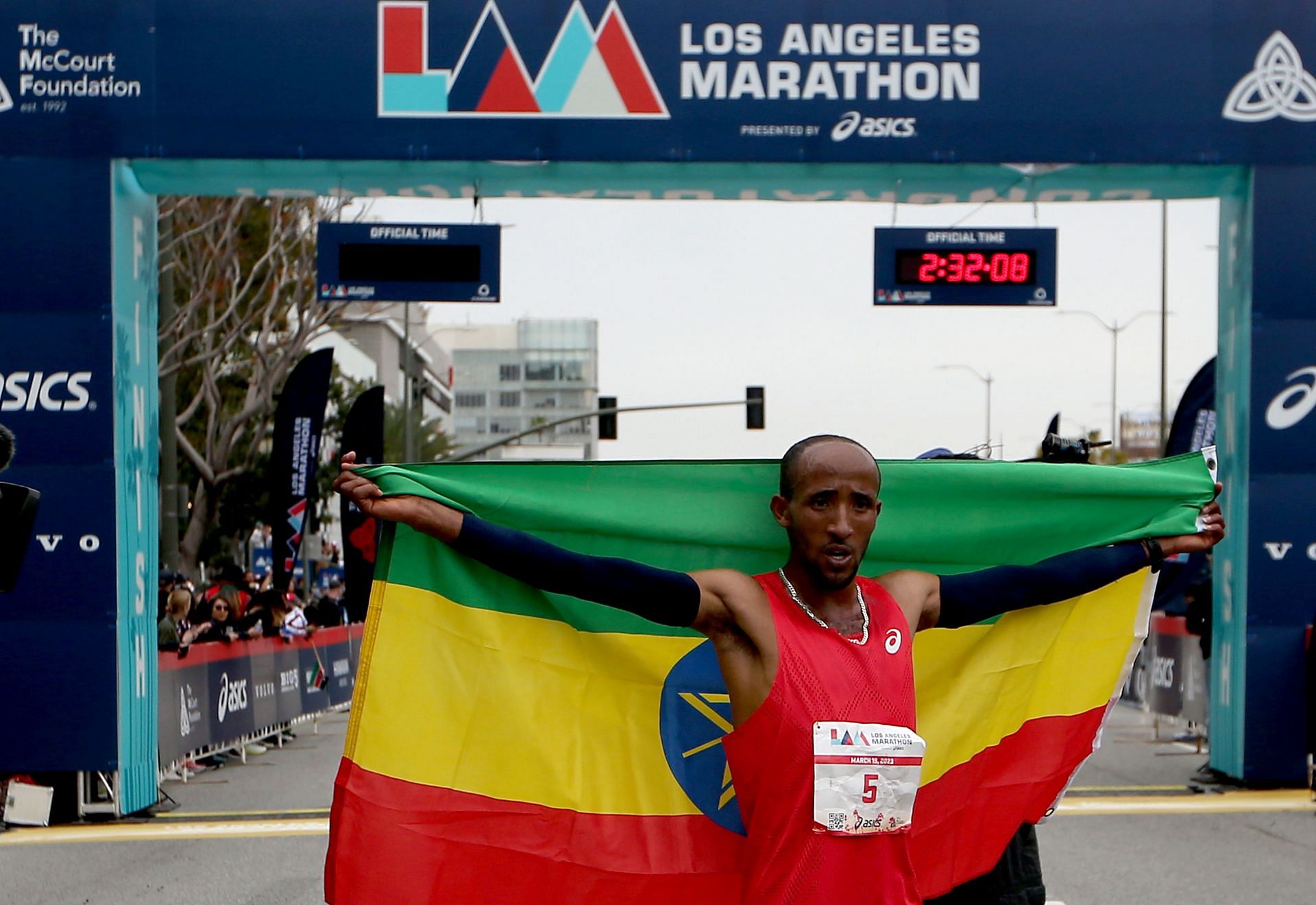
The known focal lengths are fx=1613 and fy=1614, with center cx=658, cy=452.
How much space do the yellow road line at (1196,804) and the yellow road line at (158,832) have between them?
554 centimetres

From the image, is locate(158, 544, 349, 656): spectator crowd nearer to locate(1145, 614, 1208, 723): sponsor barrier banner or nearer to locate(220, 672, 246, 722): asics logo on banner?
locate(220, 672, 246, 722): asics logo on banner

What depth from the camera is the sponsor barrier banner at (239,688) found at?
14.3 metres

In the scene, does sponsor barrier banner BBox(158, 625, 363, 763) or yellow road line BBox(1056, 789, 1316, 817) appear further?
sponsor barrier banner BBox(158, 625, 363, 763)

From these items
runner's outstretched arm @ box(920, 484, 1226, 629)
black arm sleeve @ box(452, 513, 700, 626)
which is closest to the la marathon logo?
runner's outstretched arm @ box(920, 484, 1226, 629)

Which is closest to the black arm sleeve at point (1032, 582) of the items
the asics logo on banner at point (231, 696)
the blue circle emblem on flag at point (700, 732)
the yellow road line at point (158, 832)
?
the blue circle emblem on flag at point (700, 732)

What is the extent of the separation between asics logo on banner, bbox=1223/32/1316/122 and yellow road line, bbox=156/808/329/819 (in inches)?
344

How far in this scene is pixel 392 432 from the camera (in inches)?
2594

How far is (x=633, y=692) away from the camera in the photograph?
469cm

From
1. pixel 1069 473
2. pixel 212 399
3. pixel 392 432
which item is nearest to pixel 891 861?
pixel 1069 473

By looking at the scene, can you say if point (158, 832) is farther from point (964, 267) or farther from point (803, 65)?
point (964, 267)

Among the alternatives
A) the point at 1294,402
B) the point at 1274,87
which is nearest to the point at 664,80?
the point at 1274,87

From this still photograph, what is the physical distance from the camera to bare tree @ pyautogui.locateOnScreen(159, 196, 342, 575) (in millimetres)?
27969

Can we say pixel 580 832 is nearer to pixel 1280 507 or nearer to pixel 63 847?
pixel 63 847

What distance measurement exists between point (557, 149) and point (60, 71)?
3625 millimetres
